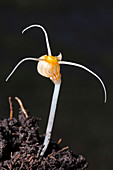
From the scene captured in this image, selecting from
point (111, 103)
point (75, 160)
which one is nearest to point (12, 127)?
point (75, 160)

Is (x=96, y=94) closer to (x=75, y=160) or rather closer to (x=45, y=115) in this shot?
(x=45, y=115)

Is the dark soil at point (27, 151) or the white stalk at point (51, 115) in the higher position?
the white stalk at point (51, 115)

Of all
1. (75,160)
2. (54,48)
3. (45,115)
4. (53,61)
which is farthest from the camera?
(54,48)

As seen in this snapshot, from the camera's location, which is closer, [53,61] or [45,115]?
[53,61]

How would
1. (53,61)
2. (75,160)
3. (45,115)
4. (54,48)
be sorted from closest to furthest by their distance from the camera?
(53,61) → (75,160) → (45,115) → (54,48)

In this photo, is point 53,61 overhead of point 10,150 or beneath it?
overhead

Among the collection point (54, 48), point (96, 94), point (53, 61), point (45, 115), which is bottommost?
point (45, 115)

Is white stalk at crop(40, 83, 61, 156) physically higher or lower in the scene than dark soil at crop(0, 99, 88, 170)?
higher
